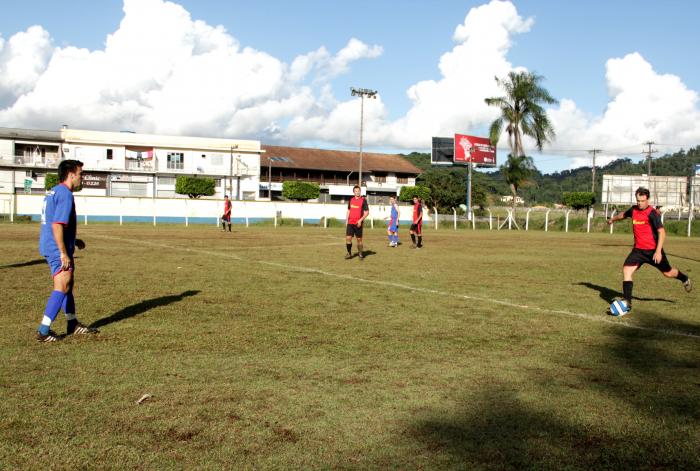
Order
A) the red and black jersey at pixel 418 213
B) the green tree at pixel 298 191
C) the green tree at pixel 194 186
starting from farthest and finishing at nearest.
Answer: the green tree at pixel 298 191
the green tree at pixel 194 186
the red and black jersey at pixel 418 213

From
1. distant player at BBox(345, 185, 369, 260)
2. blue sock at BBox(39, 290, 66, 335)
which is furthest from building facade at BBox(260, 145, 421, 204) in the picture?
blue sock at BBox(39, 290, 66, 335)

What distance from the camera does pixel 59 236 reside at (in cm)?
694

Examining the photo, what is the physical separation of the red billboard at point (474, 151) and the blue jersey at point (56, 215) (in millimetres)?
68150

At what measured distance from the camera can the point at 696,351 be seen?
6.93 m

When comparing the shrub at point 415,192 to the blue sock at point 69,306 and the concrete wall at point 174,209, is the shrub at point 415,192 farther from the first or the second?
the blue sock at point 69,306

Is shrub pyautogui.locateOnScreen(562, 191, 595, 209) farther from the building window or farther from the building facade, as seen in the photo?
the building window

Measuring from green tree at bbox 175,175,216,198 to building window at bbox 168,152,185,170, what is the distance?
4119 mm

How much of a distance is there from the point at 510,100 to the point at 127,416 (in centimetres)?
5626

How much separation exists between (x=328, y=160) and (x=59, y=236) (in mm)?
84135

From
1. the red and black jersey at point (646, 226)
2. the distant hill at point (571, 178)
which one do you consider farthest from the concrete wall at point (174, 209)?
the distant hill at point (571, 178)

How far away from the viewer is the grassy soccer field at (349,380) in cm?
400

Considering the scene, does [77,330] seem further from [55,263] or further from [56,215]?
[56,215]

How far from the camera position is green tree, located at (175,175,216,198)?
7069 centimetres

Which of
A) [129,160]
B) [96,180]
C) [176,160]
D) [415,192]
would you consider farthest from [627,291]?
[415,192]
